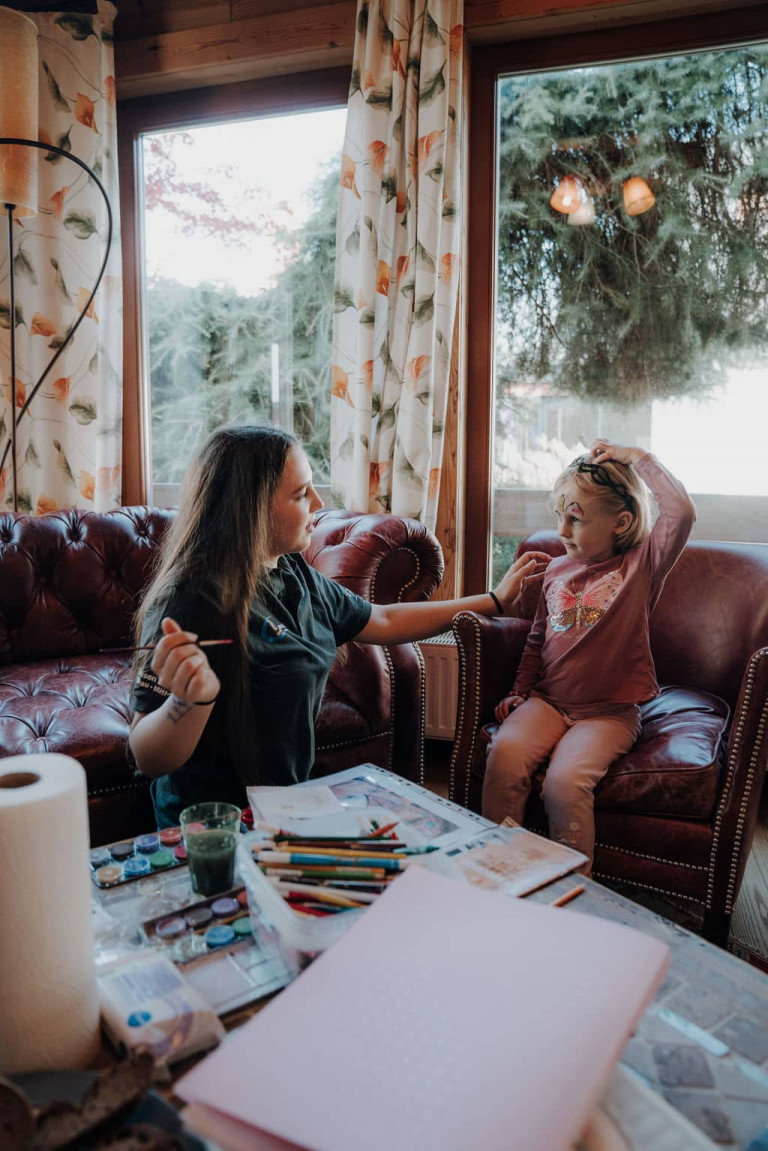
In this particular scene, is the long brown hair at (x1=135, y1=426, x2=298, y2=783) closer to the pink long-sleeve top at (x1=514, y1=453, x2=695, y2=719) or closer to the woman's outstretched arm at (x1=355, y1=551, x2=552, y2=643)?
the woman's outstretched arm at (x1=355, y1=551, x2=552, y2=643)

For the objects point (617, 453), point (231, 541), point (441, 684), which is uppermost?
point (617, 453)

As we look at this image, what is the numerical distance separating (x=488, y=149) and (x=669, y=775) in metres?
2.30

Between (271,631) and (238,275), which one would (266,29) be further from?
(271,631)

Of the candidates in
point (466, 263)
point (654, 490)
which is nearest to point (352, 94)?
point (466, 263)

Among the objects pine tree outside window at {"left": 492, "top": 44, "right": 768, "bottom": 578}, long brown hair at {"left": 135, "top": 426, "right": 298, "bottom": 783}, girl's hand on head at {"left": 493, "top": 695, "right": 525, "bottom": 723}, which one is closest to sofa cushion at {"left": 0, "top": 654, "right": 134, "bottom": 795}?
long brown hair at {"left": 135, "top": 426, "right": 298, "bottom": 783}

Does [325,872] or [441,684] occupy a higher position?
[325,872]

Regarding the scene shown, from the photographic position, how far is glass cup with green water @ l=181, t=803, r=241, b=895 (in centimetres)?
98

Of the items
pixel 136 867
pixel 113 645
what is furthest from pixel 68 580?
pixel 136 867

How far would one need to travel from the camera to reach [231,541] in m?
1.39

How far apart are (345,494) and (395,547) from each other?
2.32 feet

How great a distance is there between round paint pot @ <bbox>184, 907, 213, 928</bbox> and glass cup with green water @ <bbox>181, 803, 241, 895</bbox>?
0.13 ft

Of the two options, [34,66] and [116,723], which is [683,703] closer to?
[116,723]

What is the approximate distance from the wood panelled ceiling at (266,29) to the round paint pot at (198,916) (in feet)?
9.55

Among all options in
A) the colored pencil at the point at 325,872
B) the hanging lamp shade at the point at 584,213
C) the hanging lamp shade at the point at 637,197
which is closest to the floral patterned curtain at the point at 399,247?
the hanging lamp shade at the point at 584,213
